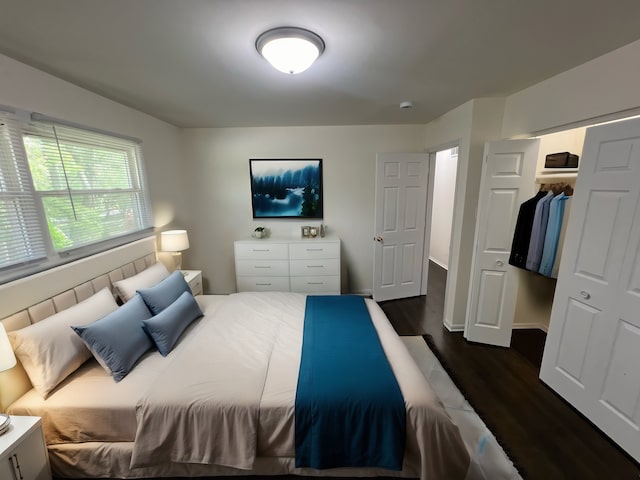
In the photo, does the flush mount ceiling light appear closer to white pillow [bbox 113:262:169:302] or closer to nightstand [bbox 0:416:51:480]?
white pillow [bbox 113:262:169:302]

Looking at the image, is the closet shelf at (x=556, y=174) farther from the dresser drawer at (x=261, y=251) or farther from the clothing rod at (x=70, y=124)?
the clothing rod at (x=70, y=124)

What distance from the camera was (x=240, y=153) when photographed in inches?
141

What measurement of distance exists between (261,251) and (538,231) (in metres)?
2.89

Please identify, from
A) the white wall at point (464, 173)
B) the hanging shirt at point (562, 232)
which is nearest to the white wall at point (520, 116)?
the white wall at point (464, 173)

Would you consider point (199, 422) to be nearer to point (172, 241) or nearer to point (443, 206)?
point (172, 241)

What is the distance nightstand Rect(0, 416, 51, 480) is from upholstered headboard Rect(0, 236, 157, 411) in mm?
239

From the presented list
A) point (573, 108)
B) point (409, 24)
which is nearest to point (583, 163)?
point (573, 108)

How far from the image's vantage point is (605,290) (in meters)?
1.70

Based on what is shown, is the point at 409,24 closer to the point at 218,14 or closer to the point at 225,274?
the point at 218,14

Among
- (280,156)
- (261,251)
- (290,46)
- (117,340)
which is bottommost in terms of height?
(117,340)

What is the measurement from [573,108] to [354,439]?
2.53 m

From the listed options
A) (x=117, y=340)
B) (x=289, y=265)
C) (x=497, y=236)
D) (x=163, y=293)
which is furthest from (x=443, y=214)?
(x=117, y=340)

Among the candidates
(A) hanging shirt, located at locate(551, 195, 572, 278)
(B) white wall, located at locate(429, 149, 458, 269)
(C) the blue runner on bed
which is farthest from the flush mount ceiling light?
(B) white wall, located at locate(429, 149, 458, 269)

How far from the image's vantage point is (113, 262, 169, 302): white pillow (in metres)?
2.13
